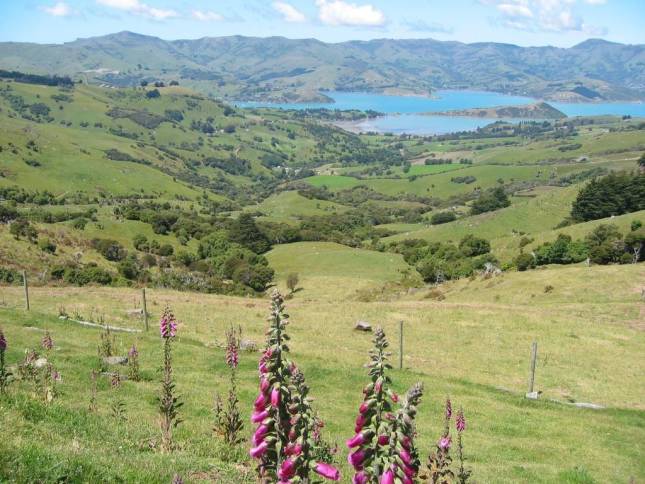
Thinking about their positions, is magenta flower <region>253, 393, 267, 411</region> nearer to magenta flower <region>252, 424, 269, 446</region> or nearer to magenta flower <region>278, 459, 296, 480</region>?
magenta flower <region>252, 424, 269, 446</region>

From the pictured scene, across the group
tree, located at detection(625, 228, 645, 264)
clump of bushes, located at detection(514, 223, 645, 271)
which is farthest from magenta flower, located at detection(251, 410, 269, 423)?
tree, located at detection(625, 228, 645, 264)

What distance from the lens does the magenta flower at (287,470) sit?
4.25 metres

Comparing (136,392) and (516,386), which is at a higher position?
(136,392)

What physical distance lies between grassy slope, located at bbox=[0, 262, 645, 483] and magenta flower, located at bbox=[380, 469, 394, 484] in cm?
492

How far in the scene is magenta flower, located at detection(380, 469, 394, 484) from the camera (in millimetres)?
3973

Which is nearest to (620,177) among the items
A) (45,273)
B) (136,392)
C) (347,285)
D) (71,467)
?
(347,285)

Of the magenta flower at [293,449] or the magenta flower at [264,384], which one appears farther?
the magenta flower at [264,384]

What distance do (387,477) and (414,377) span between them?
63.5ft

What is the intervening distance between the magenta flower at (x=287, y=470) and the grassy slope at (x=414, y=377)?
13.6 ft

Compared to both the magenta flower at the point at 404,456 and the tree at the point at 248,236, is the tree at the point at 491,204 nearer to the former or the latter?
the tree at the point at 248,236

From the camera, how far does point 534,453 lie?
619 inches

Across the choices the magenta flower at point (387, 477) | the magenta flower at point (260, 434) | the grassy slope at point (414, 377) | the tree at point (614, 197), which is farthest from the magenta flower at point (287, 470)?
the tree at point (614, 197)

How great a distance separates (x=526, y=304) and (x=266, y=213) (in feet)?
461

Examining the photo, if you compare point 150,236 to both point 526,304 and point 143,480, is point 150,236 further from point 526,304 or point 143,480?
point 143,480
